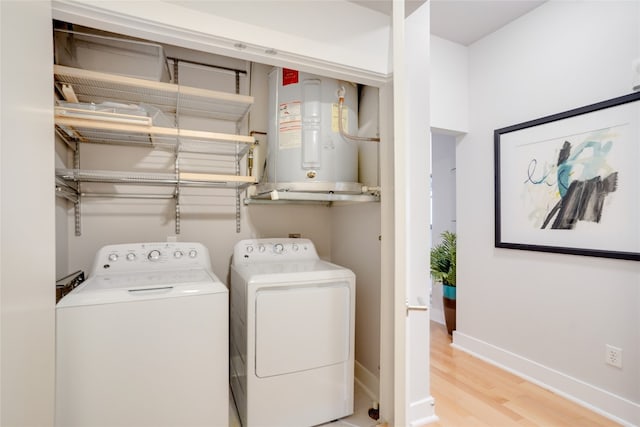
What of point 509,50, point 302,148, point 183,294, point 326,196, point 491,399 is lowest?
point 491,399

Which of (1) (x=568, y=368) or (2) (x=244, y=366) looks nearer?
(2) (x=244, y=366)

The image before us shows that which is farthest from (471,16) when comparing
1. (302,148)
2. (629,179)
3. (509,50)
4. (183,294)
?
(183,294)

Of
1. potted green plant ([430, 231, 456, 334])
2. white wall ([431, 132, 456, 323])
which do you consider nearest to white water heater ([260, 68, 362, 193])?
potted green plant ([430, 231, 456, 334])

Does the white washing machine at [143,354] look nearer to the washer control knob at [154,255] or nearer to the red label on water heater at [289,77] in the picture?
the washer control knob at [154,255]

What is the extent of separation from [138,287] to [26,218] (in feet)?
1.84

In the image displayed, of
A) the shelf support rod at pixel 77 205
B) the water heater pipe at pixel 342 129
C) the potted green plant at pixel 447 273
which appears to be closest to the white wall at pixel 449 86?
the water heater pipe at pixel 342 129

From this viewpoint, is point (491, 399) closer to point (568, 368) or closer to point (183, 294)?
point (568, 368)

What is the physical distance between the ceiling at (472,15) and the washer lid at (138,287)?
2.46m

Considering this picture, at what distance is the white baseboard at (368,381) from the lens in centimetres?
207

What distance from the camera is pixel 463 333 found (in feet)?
9.49

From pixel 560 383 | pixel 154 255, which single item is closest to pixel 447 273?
pixel 560 383

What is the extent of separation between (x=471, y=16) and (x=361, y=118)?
3.98 ft

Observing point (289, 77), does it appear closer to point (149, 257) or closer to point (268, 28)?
point (268, 28)

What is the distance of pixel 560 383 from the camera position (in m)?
2.14
